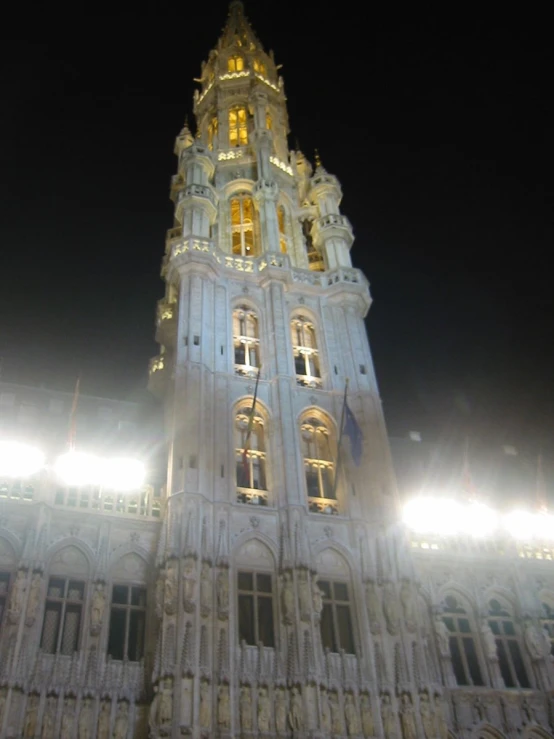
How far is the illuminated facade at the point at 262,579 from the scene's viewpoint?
26.5 meters

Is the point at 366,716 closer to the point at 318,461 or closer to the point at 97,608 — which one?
the point at 97,608

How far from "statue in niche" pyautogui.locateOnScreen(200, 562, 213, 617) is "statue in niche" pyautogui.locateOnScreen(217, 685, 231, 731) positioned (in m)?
2.71

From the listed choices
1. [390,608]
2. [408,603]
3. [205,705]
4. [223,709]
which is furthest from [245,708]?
[408,603]

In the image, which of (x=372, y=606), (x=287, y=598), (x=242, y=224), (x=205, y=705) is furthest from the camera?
(x=242, y=224)

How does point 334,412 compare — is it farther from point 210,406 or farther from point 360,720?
point 360,720

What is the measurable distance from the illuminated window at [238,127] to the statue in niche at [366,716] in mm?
39474

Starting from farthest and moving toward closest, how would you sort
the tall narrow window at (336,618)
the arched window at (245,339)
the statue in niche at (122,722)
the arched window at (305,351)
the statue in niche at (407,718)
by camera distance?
1. the arched window at (305,351)
2. the arched window at (245,339)
3. the tall narrow window at (336,618)
4. the statue in niche at (407,718)
5. the statue in niche at (122,722)

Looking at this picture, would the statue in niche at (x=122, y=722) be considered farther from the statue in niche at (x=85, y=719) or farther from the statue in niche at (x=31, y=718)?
the statue in niche at (x=31, y=718)

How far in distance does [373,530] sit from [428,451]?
10.8 metres

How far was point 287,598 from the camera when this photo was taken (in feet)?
96.5

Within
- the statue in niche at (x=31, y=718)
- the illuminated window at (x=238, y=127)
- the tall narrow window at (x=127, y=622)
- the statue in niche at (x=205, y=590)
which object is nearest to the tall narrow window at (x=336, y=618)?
the statue in niche at (x=205, y=590)

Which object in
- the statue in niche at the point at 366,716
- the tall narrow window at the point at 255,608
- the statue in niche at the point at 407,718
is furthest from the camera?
the tall narrow window at the point at 255,608

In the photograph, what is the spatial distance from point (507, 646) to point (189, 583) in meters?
15.5

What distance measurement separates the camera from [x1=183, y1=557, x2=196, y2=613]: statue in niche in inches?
1083
